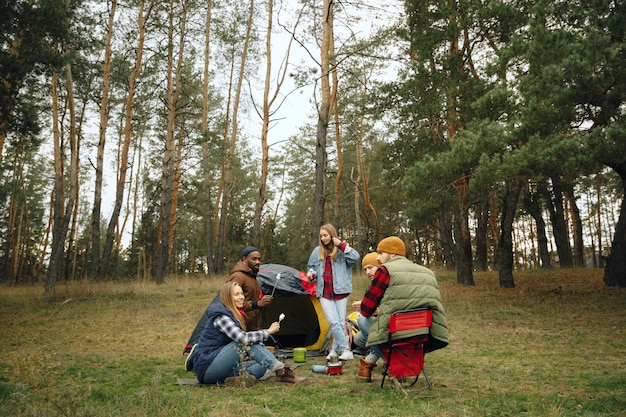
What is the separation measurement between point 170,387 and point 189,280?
12.7m

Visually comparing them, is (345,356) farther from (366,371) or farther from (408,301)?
(408,301)

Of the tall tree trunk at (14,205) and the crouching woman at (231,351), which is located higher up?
the tall tree trunk at (14,205)

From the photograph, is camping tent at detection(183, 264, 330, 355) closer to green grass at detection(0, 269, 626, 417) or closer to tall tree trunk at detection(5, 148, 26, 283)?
green grass at detection(0, 269, 626, 417)

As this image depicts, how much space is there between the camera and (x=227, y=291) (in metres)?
5.04

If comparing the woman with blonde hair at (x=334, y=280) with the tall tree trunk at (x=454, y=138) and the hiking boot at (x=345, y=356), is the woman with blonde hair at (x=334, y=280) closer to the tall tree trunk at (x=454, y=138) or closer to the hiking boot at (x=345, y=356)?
the hiking boot at (x=345, y=356)

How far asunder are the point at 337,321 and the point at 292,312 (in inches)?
85.2

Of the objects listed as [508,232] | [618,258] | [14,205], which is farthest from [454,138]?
[14,205]

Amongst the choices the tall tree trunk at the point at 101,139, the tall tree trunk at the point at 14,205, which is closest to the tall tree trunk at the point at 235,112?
the tall tree trunk at the point at 101,139

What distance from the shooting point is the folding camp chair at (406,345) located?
4387 millimetres

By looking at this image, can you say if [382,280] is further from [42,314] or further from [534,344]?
[42,314]

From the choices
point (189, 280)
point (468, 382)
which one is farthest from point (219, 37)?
point (468, 382)

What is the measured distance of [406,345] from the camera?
4.56 meters

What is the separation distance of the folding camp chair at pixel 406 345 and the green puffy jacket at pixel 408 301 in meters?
0.04

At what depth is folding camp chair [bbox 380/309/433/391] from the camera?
173 inches
